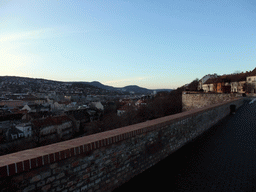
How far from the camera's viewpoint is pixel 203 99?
990 inches

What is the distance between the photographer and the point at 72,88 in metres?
147

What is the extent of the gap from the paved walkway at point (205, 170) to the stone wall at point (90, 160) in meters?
0.25

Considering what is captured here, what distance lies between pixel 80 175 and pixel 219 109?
30.4 ft

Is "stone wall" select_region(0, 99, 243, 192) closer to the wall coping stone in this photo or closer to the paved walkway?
the wall coping stone

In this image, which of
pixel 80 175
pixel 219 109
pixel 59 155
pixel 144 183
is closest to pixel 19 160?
pixel 59 155

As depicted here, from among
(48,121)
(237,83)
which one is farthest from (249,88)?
(48,121)

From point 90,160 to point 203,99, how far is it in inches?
1009

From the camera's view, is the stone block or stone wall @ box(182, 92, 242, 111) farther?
stone wall @ box(182, 92, 242, 111)

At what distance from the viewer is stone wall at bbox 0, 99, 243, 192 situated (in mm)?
1875

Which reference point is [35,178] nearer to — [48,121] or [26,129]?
[26,129]

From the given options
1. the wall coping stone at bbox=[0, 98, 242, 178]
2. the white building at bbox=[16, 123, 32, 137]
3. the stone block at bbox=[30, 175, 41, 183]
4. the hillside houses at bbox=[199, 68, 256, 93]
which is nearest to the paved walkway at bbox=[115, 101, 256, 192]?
the wall coping stone at bbox=[0, 98, 242, 178]

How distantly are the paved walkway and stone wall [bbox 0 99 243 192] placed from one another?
25 cm

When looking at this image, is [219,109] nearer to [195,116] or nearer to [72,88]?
[195,116]

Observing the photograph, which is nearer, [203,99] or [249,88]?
[203,99]
